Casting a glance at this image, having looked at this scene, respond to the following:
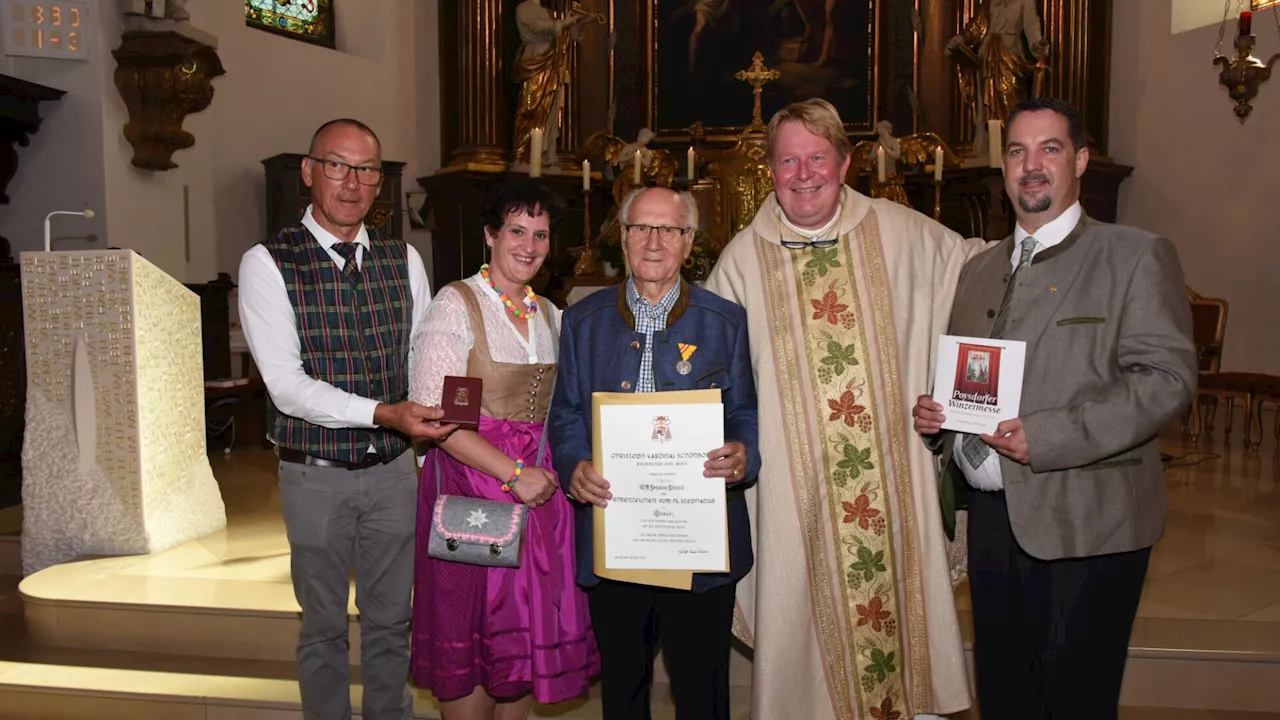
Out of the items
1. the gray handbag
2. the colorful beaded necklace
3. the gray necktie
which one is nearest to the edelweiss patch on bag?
the gray handbag

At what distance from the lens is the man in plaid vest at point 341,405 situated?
2580mm

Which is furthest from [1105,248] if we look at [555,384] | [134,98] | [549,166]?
[549,166]

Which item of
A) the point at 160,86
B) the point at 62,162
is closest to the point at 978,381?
the point at 160,86

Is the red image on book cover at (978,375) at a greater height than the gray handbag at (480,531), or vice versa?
the red image on book cover at (978,375)

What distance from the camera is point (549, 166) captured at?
10.0 metres

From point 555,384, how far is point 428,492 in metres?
0.47

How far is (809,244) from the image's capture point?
8.92 ft

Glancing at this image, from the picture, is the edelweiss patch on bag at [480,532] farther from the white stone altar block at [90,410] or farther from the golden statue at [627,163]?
the golden statue at [627,163]

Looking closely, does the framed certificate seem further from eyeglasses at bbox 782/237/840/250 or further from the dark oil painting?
the dark oil painting

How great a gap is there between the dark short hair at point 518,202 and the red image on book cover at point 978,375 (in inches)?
39.7

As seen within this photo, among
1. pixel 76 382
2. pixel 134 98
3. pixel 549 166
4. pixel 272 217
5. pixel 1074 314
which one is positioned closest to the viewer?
pixel 1074 314

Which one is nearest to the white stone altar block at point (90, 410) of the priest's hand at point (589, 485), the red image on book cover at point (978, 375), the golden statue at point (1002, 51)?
the priest's hand at point (589, 485)

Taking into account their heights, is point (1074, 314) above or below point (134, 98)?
below

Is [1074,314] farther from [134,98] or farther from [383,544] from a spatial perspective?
[134,98]
